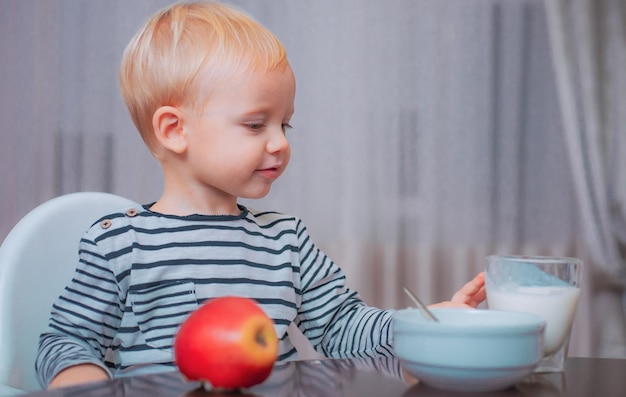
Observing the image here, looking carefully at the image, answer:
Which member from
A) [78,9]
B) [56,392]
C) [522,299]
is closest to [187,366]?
[56,392]

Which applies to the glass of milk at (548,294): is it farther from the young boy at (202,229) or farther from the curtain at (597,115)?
the curtain at (597,115)

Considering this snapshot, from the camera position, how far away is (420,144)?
2389 millimetres

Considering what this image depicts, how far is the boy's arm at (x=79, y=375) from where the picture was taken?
79 centimetres

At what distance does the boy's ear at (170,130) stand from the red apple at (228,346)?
0.49m

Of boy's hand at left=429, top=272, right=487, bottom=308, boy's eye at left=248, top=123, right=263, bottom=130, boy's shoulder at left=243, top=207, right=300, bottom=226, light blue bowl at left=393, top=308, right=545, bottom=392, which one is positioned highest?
boy's eye at left=248, top=123, right=263, bottom=130

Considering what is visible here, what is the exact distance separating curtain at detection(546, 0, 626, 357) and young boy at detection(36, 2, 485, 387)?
1.42m

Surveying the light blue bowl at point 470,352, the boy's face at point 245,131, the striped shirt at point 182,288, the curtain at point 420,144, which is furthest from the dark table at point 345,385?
the curtain at point 420,144

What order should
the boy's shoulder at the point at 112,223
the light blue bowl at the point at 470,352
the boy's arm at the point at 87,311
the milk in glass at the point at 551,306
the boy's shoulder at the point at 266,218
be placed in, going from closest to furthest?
the light blue bowl at the point at 470,352
the milk in glass at the point at 551,306
the boy's arm at the point at 87,311
the boy's shoulder at the point at 112,223
the boy's shoulder at the point at 266,218

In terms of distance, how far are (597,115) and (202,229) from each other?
1651 millimetres

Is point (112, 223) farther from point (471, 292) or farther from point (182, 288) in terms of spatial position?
point (471, 292)

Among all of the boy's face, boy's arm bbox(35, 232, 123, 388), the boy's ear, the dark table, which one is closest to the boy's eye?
the boy's face

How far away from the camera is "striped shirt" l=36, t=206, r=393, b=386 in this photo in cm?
101

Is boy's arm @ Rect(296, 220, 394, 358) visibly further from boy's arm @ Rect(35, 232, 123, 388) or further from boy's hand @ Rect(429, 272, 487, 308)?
boy's arm @ Rect(35, 232, 123, 388)

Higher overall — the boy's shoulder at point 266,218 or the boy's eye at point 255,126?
the boy's eye at point 255,126
